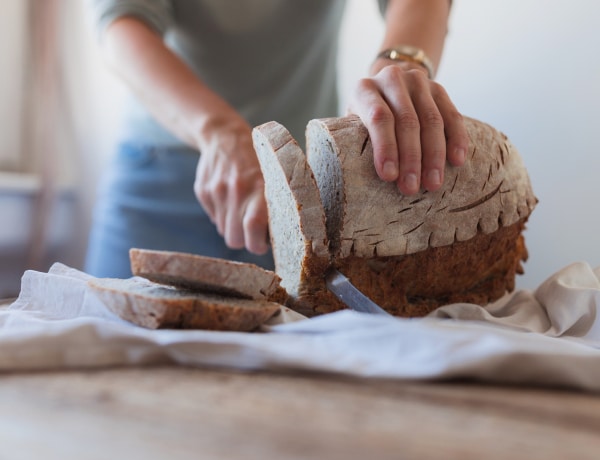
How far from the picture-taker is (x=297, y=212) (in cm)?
101

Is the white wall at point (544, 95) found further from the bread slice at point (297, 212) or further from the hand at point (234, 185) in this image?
the bread slice at point (297, 212)

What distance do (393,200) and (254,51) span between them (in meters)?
1.05

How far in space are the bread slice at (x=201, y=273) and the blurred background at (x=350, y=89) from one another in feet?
4.62

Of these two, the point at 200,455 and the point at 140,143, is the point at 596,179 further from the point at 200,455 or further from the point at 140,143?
the point at 200,455

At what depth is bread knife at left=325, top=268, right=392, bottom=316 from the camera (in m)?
0.93

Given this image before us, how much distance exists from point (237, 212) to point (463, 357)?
2.86ft

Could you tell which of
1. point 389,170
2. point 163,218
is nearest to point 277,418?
point 389,170

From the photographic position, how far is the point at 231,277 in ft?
2.87

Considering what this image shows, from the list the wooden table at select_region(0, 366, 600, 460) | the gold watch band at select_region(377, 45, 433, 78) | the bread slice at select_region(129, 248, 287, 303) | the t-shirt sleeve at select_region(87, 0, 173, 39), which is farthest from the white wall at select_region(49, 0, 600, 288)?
the wooden table at select_region(0, 366, 600, 460)

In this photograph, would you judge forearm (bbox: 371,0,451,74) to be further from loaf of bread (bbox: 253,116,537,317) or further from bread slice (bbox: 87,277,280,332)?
bread slice (bbox: 87,277,280,332)

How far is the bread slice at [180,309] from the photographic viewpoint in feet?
2.64

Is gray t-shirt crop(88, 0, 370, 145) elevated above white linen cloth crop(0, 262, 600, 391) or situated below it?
above

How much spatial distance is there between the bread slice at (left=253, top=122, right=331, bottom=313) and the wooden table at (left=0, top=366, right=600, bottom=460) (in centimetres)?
38

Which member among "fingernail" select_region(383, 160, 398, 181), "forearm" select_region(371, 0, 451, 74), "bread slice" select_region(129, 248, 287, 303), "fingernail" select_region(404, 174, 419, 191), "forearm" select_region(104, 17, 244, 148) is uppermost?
"forearm" select_region(371, 0, 451, 74)
